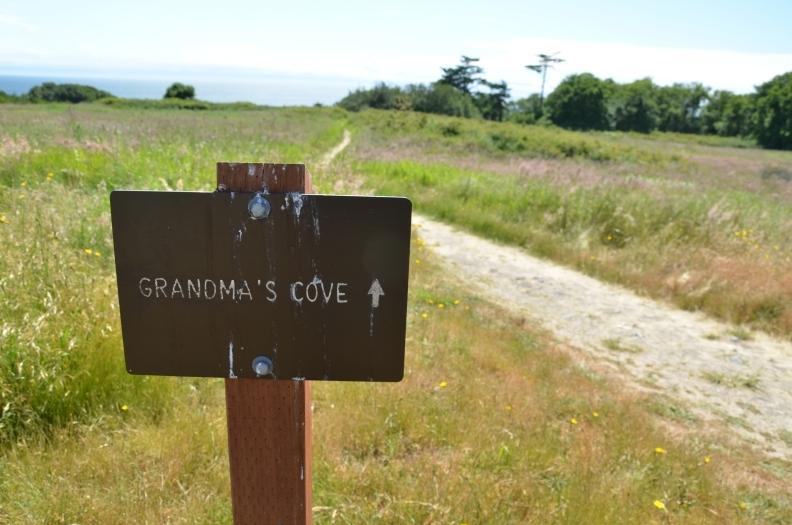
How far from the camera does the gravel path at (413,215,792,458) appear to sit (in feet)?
15.5

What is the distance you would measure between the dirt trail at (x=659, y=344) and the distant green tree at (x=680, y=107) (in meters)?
86.9

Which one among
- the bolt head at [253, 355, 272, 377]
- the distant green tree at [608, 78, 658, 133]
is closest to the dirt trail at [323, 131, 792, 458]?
the bolt head at [253, 355, 272, 377]

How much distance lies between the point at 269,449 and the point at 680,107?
101397mm

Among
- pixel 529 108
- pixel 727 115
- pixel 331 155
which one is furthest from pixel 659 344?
pixel 529 108

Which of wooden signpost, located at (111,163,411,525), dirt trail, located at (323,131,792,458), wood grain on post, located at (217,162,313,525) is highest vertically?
wooden signpost, located at (111,163,411,525)

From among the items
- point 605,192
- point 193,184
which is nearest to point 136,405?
point 193,184

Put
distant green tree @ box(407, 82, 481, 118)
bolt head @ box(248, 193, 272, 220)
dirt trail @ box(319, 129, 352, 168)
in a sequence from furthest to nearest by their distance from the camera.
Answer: distant green tree @ box(407, 82, 481, 118), dirt trail @ box(319, 129, 352, 168), bolt head @ box(248, 193, 272, 220)

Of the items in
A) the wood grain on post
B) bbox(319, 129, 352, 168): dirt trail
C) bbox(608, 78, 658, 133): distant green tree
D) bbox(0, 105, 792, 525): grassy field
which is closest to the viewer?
the wood grain on post

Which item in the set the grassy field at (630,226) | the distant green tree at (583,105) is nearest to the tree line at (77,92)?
the distant green tree at (583,105)

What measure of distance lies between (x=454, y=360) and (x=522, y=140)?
28355 mm

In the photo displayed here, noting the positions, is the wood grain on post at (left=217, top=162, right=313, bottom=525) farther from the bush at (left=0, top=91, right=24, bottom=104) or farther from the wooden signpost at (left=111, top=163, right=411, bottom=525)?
the bush at (left=0, top=91, right=24, bottom=104)

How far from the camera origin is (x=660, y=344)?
6.05 metres

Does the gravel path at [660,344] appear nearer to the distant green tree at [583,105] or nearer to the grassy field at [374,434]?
the grassy field at [374,434]

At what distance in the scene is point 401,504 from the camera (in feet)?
7.84
